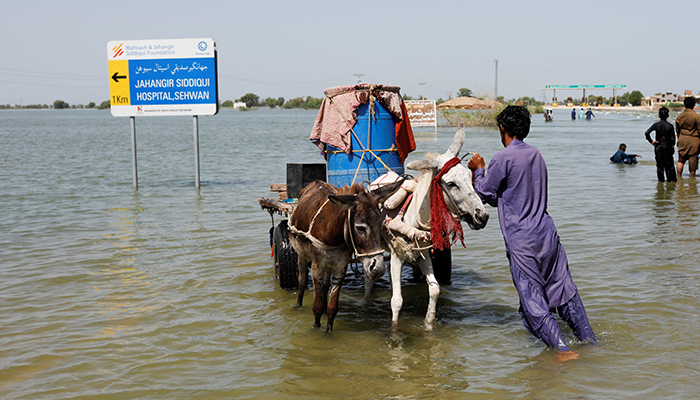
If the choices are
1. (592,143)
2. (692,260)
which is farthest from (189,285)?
(592,143)

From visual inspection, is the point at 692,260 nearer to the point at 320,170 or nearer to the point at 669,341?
the point at 669,341

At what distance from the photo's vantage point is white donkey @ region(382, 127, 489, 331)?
545 centimetres

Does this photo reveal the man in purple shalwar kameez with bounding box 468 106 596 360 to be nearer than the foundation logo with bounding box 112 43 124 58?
Yes

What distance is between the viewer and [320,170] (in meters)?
8.19

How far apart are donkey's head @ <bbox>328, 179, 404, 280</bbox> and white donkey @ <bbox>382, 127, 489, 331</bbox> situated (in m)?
0.47

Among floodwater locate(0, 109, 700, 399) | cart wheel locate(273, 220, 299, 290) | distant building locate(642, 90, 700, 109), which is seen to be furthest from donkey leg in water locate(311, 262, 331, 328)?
distant building locate(642, 90, 700, 109)

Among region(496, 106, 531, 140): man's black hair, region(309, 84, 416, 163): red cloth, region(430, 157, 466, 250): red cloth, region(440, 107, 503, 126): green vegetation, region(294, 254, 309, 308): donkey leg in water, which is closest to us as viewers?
region(496, 106, 531, 140): man's black hair

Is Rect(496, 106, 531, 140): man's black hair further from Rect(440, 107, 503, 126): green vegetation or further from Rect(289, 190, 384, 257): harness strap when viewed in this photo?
Rect(440, 107, 503, 126): green vegetation

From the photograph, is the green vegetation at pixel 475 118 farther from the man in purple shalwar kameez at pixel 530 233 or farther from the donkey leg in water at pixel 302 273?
the man in purple shalwar kameez at pixel 530 233

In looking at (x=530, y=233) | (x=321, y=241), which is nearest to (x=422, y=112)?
(x=321, y=241)

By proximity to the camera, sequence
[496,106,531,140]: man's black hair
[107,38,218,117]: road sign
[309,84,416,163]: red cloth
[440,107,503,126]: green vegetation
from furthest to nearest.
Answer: [440,107,503,126]: green vegetation, [107,38,218,117]: road sign, [309,84,416,163]: red cloth, [496,106,531,140]: man's black hair

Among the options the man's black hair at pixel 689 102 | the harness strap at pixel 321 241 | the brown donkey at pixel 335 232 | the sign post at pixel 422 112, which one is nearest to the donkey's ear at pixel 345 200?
the brown donkey at pixel 335 232

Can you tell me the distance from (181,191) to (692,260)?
46.2 feet

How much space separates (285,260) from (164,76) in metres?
10.6
